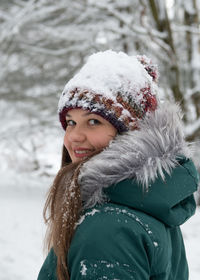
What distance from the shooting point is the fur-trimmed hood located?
1.19 m

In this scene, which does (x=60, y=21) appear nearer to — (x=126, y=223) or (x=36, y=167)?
(x=126, y=223)

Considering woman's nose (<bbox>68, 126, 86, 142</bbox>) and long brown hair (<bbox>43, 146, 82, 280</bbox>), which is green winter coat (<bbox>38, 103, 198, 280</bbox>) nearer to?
long brown hair (<bbox>43, 146, 82, 280</bbox>)

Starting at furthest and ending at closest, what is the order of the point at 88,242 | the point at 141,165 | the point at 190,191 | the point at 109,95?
the point at 109,95, the point at 190,191, the point at 141,165, the point at 88,242

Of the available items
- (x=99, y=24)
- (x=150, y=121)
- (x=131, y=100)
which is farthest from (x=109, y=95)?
(x=99, y=24)

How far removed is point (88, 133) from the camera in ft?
4.53

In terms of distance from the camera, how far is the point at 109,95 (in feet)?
4.65

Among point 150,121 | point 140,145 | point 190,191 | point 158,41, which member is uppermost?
point 158,41

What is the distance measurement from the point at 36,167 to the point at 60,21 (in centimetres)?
793

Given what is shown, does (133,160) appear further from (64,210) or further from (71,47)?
(71,47)

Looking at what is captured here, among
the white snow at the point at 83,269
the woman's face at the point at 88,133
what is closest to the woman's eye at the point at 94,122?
the woman's face at the point at 88,133

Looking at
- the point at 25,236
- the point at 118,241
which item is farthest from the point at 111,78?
the point at 25,236

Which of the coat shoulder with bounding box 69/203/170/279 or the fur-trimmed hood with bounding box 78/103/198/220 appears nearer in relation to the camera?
the coat shoulder with bounding box 69/203/170/279

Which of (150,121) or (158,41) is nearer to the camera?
(150,121)

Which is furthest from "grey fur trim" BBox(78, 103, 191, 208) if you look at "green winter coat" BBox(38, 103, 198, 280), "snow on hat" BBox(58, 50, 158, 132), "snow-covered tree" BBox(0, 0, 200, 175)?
"snow-covered tree" BBox(0, 0, 200, 175)
